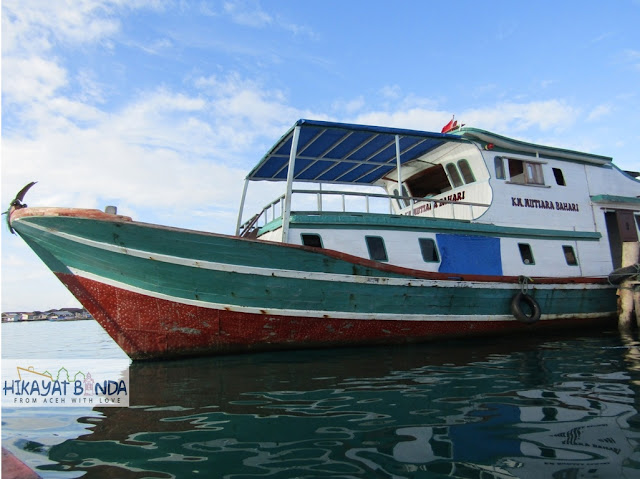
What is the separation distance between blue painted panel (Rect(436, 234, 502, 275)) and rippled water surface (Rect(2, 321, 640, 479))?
2932mm

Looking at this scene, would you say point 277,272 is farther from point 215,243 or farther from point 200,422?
point 200,422

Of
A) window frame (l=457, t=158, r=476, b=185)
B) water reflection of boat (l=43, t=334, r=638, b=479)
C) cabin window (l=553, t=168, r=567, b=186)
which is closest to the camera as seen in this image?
water reflection of boat (l=43, t=334, r=638, b=479)

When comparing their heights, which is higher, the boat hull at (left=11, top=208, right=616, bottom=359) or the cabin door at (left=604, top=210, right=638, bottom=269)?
the cabin door at (left=604, top=210, right=638, bottom=269)

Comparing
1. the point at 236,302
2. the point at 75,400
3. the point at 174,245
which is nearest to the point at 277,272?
the point at 236,302

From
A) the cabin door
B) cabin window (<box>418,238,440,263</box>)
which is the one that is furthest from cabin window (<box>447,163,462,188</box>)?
the cabin door

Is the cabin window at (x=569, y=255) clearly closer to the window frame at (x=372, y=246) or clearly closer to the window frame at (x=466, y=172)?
the window frame at (x=466, y=172)

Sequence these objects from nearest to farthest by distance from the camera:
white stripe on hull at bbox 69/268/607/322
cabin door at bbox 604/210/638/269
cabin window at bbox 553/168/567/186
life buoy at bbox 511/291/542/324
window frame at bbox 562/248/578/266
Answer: white stripe on hull at bbox 69/268/607/322 → life buoy at bbox 511/291/542/324 → window frame at bbox 562/248/578/266 → cabin window at bbox 553/168/567/186 → cabin door at bbox 604/210/638/269

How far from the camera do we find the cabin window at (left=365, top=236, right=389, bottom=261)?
27.7 feet

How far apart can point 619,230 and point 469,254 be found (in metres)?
5.72

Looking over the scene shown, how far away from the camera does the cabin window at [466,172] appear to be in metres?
10.6

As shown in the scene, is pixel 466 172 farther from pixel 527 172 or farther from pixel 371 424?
pixel 371 424

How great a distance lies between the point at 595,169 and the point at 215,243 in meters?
11.0

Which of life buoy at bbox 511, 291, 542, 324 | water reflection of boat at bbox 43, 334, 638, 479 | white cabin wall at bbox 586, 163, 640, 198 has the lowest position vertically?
water reflection of boat at bbox 43, 334, 638, 479

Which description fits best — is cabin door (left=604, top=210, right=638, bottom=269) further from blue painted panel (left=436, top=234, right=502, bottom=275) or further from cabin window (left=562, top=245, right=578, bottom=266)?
blue painted panel (left=436, top=234, right=502, bottom=275)
